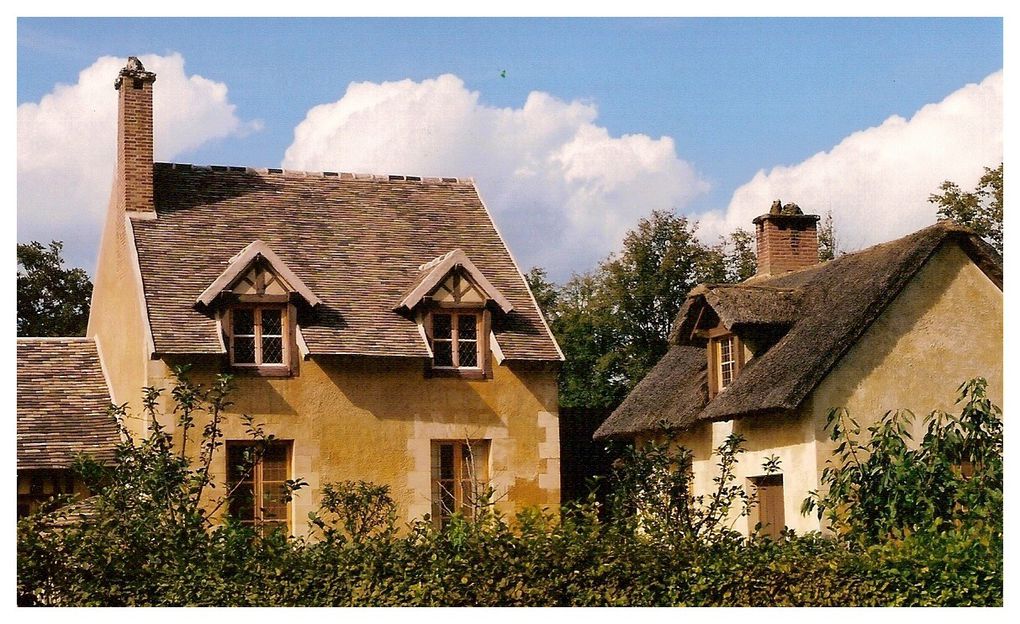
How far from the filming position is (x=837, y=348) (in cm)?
2288

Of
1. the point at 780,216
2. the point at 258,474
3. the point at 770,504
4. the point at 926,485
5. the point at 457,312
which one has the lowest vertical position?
the point at 770,504

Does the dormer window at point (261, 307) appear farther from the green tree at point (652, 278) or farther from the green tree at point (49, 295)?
the green tree at point (652, 278)

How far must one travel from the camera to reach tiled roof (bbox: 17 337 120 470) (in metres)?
23.0

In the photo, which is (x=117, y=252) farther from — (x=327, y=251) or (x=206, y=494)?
(x=206, y=494)

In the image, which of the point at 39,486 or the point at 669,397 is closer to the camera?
the point at 39,486

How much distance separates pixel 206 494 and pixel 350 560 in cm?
809

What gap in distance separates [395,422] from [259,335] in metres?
2.66

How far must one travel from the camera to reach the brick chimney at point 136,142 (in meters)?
25.0

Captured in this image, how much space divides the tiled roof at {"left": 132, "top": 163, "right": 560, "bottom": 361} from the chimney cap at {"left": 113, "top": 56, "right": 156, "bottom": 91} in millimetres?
1892

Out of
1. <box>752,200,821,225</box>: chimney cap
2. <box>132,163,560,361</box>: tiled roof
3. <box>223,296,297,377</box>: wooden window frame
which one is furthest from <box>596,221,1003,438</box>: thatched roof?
<box>223,296,297,377</box>: wooden window frame

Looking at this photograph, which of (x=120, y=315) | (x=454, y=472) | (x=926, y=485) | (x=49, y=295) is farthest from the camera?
(x=49, y=295)

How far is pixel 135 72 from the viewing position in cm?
2488

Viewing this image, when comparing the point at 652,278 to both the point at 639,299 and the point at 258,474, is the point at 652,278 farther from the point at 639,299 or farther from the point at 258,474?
the point at 258,474

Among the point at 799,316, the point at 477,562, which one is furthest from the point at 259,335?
the point at 477,562
